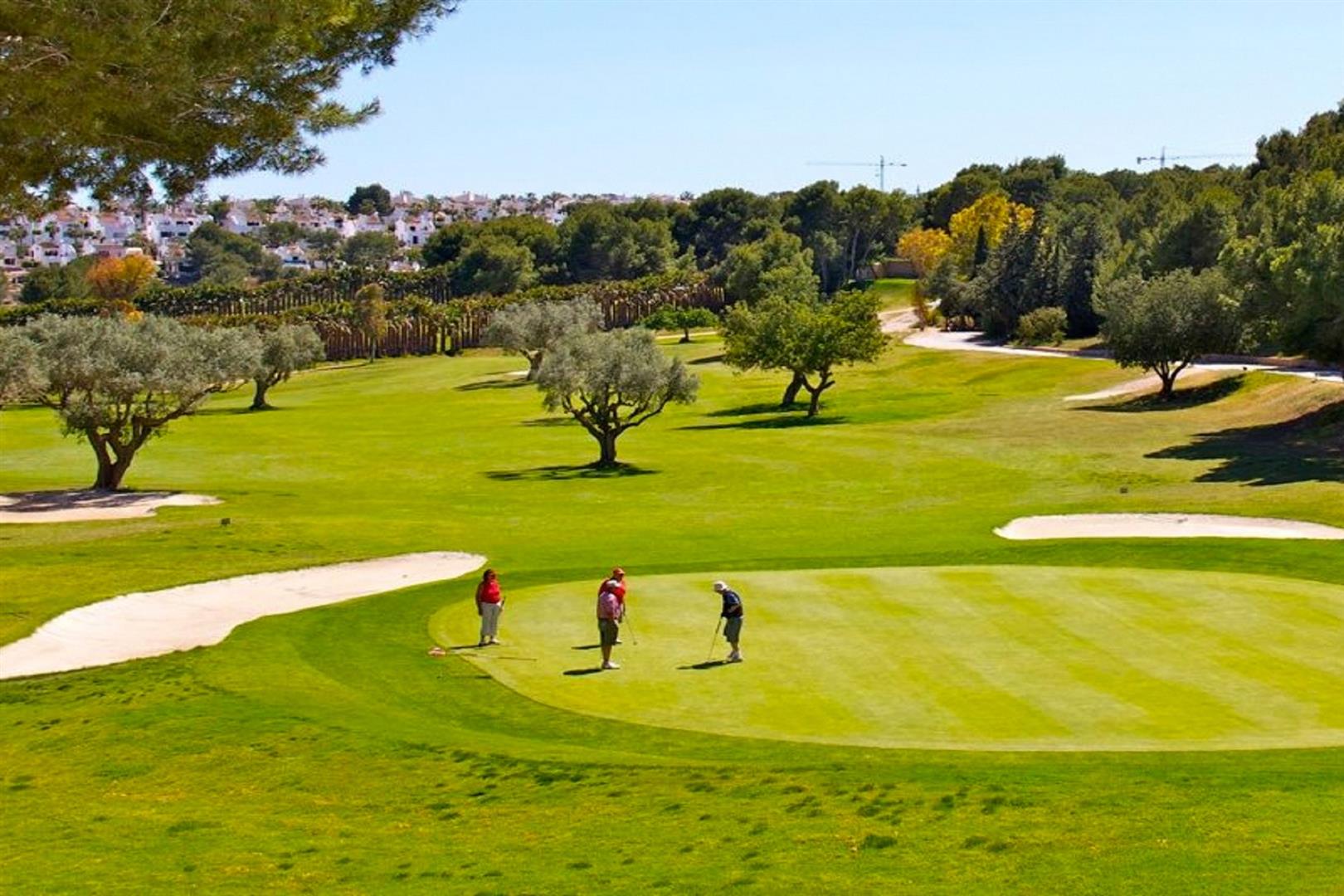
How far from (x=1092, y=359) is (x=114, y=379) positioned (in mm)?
69021

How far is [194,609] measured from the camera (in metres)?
37.1

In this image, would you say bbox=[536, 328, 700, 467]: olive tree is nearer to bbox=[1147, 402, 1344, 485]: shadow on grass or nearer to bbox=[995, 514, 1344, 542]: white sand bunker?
bbox=[1147, 402, 1344, 485]: shadow on grass

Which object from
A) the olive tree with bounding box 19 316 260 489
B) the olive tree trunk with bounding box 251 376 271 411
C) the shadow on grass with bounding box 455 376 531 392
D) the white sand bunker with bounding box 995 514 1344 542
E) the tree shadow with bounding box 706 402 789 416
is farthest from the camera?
the shadow on grass with bounding box 455 376 531 392

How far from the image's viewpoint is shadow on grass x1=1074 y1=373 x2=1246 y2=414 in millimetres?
86875

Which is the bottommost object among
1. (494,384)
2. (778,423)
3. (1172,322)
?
(778,423)

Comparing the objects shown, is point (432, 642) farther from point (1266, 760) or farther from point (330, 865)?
point (1266, 760)

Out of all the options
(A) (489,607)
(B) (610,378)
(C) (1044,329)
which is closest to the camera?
(A) (489,607)

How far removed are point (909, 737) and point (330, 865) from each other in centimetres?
862

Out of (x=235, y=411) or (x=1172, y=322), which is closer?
(x=1172, y=322)

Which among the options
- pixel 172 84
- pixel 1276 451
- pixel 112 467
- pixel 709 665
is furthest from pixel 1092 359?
pixel 172 84

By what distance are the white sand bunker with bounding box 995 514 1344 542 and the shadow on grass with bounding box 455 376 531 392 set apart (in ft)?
264

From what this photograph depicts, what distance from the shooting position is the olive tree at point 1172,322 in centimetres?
8794

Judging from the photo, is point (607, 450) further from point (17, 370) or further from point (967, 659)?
point (967, 659)

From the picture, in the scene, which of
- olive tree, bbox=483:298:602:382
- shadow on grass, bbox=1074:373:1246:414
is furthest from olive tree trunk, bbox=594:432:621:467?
olive tree, bbox=483:298:602:382
